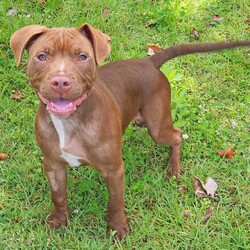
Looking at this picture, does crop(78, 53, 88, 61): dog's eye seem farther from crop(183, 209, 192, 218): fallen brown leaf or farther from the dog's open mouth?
crop(183, 209, 192, 218): fallen brown leaf

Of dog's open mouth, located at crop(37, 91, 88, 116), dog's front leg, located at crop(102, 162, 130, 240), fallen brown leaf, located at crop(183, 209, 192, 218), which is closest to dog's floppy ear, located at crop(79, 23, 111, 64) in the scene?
dog's open mouth, located at crop(37, 91, 88, 116)

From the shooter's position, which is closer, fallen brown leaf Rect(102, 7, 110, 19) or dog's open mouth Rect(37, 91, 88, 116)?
dog's open mouth Rect(37, 91, 88, 116)

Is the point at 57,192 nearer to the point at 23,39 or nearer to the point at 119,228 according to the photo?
the point at 119,228

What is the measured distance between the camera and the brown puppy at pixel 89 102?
2.96 meters

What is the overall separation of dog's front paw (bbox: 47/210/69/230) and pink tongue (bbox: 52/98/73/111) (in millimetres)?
1202

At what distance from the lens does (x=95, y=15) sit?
227 inches

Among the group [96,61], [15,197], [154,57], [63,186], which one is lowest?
[15,197]

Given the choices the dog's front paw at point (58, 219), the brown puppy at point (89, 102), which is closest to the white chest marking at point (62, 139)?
the brown puppy at point (89, 102)

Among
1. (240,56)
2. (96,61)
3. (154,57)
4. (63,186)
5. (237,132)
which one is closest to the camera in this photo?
(96,61)

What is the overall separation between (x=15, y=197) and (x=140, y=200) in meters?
0.99

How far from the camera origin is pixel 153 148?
4.67 metres

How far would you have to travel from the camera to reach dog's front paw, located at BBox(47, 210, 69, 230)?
397cm

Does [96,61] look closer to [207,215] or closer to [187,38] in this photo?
[207,215]

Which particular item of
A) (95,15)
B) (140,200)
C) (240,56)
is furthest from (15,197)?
(240,56)
